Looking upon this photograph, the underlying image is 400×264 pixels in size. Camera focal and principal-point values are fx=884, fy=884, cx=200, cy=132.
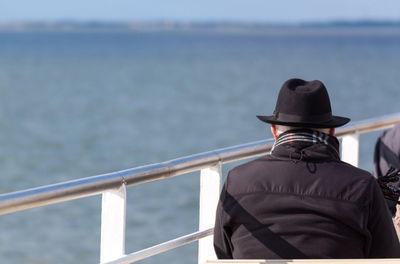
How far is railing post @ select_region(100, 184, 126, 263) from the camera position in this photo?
2789 millimetres

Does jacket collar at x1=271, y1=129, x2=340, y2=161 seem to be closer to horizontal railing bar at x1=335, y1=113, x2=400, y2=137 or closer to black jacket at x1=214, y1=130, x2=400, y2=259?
black jacket at x1=214, y1=130, x2=400, y2=259

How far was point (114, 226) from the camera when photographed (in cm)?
281

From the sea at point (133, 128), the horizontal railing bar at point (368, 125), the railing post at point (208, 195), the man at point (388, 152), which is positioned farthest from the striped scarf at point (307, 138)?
the sea at point (133, 128)

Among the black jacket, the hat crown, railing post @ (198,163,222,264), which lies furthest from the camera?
railing post @ (198,163,222,264)

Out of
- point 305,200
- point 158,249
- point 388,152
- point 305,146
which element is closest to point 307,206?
point 305,200

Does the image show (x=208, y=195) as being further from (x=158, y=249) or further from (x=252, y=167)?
(x=252, y=167)

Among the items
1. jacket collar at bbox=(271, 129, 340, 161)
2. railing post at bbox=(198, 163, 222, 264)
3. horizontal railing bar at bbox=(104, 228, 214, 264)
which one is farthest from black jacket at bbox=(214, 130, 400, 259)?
railing post at bbox=(198, 163, 222, 264)

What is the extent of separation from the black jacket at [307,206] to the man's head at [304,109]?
3 centimetres

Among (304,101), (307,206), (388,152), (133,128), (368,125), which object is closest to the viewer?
(307,206)

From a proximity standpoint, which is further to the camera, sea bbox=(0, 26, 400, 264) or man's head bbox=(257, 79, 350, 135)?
sea bbox=(0, 26, 400, 264)

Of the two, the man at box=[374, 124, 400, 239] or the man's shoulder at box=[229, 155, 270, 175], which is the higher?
the man at box=[374, 124, 400, 239]

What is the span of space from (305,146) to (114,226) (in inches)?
26.0

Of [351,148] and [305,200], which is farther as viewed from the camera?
[351,148]

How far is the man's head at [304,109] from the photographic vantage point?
2.67 m
